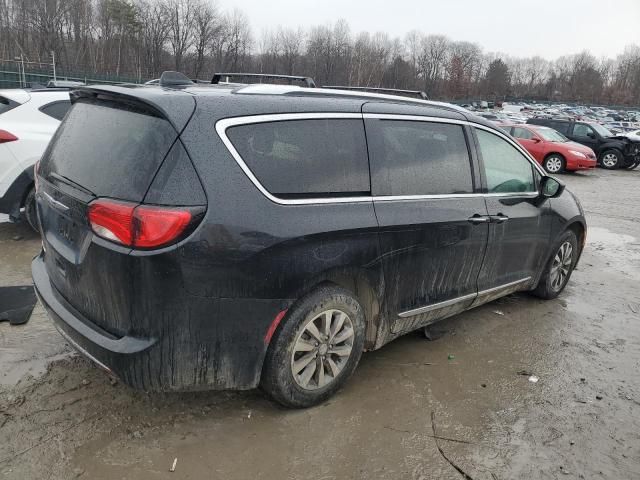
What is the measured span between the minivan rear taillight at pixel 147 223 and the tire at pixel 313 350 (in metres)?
0.78

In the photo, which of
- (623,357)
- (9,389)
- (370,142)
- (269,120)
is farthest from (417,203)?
(9,389)

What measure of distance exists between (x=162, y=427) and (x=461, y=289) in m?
2.27

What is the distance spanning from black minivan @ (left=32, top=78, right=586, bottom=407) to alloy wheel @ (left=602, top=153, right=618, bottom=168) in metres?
20.9

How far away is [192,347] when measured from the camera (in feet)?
8.09

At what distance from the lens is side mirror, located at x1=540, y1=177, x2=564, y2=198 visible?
4.50 m

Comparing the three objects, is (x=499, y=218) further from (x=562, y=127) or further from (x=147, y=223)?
(x=562, y=127)

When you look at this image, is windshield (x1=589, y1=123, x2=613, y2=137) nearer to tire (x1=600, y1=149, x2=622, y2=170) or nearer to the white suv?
tire (x1=600, y1=149, x2=622, y2=170)

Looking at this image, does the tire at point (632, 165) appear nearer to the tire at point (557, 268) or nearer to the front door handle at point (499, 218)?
the tire at point (557, 268)

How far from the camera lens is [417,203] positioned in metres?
3.31

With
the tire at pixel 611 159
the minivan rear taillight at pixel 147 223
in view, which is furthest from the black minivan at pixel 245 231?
the tire at pixel 611 159

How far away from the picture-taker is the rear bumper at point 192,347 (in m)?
2.39

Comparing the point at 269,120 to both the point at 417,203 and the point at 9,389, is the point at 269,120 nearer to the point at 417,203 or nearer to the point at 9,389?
the point at 417,203

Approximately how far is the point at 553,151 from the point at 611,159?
5215 millimetres

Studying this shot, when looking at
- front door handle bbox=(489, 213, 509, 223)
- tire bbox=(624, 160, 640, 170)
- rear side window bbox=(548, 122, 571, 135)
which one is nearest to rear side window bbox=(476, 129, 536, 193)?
front door handle bbox=(489, 213, 509, 223)
